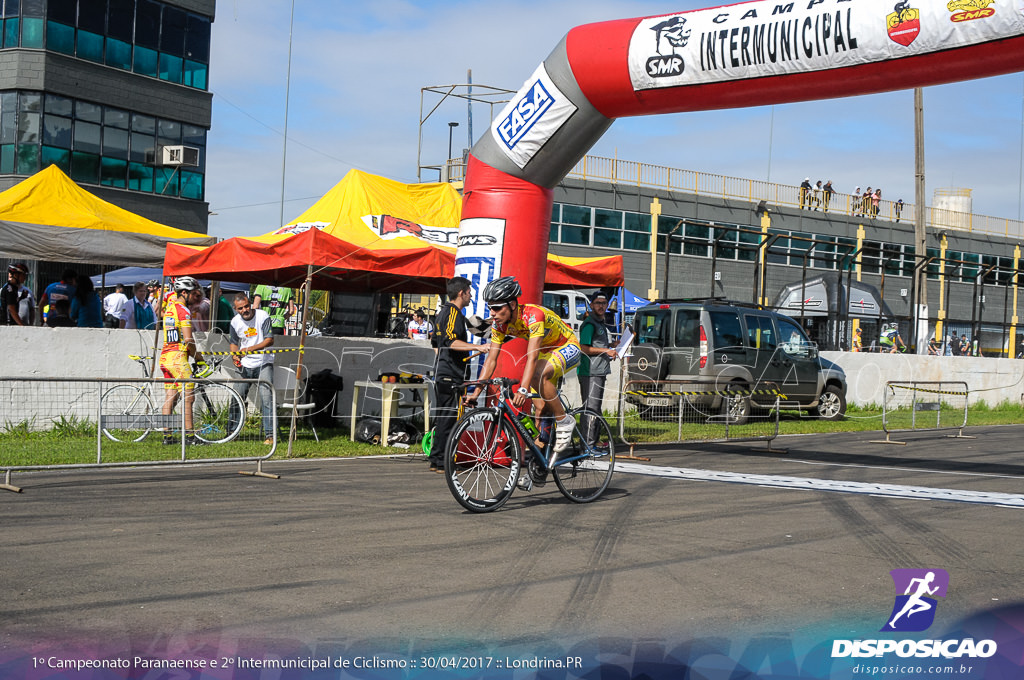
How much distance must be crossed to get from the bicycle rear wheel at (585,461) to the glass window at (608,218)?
32676 mm

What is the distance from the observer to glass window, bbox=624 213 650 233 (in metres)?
41.9

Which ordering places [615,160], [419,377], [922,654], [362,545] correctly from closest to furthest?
1. [922,654]
2. [362,545]
3. [419,377]
4. [615,160]

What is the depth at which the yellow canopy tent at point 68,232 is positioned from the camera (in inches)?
573

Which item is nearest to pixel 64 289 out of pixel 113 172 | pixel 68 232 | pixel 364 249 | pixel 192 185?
pixel 68 232

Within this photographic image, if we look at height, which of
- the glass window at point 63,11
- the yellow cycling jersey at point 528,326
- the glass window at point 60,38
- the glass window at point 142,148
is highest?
the glass window at point 63,11

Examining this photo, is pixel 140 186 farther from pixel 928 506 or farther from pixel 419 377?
pixel 928 506

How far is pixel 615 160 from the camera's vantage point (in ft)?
137

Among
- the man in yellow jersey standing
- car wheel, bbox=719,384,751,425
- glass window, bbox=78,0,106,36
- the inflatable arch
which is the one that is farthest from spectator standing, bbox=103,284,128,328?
glass window, bbox=78,0,106,36

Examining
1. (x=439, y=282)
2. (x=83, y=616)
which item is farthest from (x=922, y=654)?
(x=439, y=282)

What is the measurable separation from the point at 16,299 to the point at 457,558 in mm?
11494

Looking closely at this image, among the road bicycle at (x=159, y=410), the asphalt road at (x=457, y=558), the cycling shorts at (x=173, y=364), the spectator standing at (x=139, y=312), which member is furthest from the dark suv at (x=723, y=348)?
Answer: the spectator standing at (x=139, y=312)

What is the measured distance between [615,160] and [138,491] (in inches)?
1373

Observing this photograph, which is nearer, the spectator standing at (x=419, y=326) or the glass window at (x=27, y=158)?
the spectator standing at (x=419, y=326)

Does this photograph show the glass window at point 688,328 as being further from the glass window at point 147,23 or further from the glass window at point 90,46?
the glass window at point 147,23
